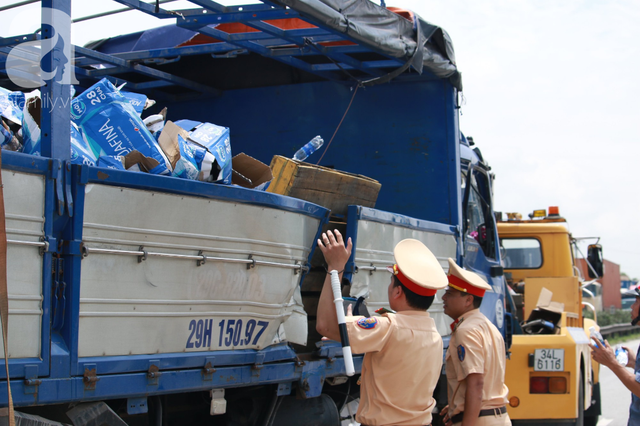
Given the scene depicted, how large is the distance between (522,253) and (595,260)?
112 cm

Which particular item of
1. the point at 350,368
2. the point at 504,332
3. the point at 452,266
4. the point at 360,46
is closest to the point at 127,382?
the point at 350,368

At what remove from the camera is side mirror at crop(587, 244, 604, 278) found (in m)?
9.16

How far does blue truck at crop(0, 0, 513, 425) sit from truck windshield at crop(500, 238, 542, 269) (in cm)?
314

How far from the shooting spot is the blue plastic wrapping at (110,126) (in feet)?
10.4

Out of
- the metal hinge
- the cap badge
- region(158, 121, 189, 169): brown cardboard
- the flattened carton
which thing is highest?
region(158, 121, 189, 169): brown cardboard

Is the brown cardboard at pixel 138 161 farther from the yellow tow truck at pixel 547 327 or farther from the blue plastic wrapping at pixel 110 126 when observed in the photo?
the yellow tow truck at pixel 547 327

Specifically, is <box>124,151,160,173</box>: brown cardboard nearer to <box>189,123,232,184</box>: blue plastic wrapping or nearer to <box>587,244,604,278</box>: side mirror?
<box>189,123,232,184</box>: blue plastic wrapping

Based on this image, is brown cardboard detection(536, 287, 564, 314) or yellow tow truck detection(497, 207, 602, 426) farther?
brown cardboard detection(536, 287, 564, 314)

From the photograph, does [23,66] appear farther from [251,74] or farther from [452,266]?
[452,266]

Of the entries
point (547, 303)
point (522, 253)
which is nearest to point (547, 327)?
point (547, 303)

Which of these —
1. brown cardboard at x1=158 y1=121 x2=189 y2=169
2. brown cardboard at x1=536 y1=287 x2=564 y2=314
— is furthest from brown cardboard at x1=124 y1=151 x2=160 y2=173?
brown cardboard at x1=536 y1=287 x2=564 y2=314

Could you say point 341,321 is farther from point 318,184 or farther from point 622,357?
point 622,357

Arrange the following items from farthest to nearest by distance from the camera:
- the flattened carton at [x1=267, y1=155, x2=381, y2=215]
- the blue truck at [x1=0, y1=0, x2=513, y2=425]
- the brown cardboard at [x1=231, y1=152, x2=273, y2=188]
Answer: the flattened carton at [x1=267, y1=155, x2=381, y2=215] < the brown cardboard at [x1=231, y1=152, x2=273, y2=188] < the blue truck at [x1=0, y1=0, x2=513, y2=425]

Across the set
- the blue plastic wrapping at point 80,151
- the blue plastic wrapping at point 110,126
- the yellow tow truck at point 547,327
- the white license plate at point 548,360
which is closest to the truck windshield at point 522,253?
the yellow tow truck at point 547,327
